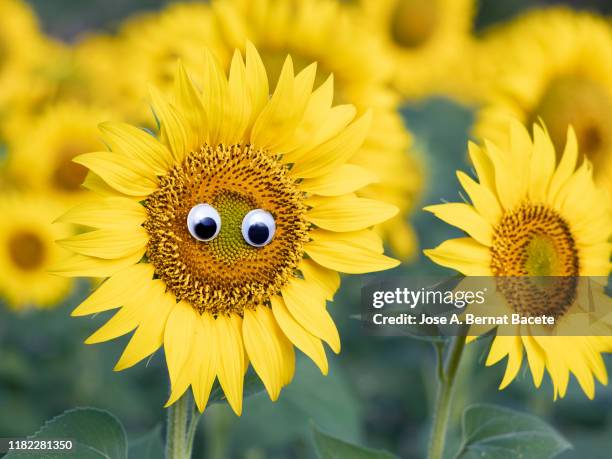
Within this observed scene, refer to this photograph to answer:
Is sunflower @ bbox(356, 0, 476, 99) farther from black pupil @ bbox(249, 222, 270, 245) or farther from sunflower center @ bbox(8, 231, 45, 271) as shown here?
black pupil @ bbox(249, 222, 270, 245)

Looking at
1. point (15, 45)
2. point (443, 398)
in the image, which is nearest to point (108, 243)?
point (443, 398)

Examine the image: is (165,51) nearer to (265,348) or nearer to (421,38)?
(421,38)

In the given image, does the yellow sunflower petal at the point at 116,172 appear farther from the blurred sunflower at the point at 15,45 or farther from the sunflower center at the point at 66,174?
the blurred sunflower at the point at 15,45

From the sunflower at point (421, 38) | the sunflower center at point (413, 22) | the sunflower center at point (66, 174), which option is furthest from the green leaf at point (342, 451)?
the sunflower center at point (413, 22)

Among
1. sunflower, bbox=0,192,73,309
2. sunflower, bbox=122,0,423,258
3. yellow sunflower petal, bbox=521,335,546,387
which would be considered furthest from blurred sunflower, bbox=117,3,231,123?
yellow sunflower petal, bbox=521,335,546,387

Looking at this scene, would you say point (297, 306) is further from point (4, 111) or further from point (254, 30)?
point (4, 111)
